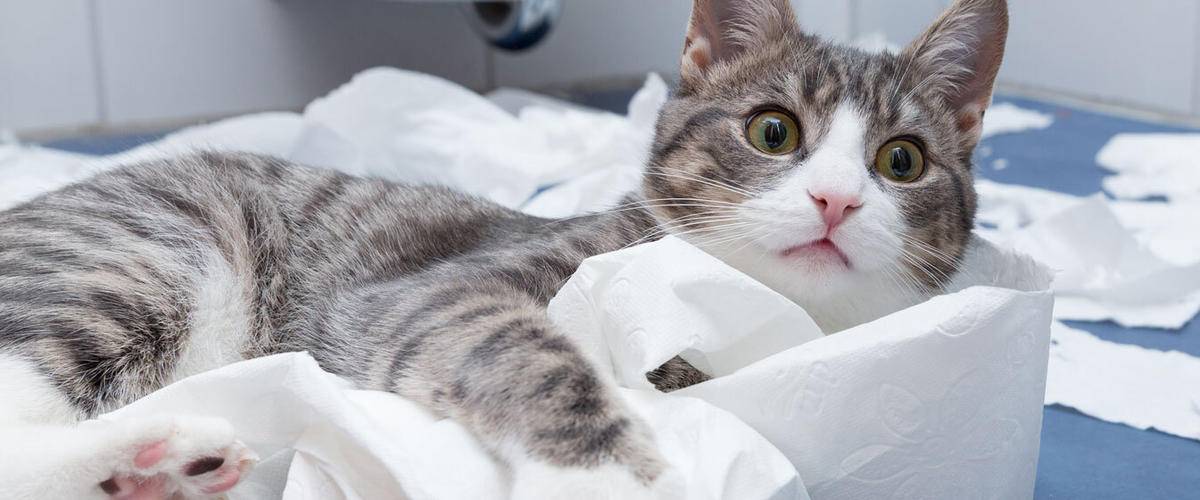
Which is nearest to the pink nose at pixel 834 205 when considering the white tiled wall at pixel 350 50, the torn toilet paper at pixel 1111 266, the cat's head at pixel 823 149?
the cat's head at pixel 823 149

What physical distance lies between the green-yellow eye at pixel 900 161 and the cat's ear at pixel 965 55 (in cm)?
13

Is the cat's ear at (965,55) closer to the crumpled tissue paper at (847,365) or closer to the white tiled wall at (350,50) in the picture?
the crumpled tissue paper at (847,365)

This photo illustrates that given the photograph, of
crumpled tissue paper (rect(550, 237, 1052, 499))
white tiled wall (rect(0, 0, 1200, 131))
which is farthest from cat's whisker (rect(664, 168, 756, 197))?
white tiled wall (rect(0, 0, 1200, 131))

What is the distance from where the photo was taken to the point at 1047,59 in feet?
12.2

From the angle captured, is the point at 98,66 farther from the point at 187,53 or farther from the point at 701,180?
the point at 701,180

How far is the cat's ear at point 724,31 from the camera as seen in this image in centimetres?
143

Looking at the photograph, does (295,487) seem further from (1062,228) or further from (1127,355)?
(1062,228)

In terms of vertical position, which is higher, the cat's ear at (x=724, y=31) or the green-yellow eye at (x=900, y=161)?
the cat's ear at (x=724, y=31)

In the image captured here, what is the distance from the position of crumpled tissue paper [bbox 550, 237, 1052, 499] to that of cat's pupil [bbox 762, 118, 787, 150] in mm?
197

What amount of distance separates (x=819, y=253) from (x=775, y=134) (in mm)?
162

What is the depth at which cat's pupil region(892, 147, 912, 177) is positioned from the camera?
1.28 meters

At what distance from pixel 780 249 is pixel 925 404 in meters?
0.22

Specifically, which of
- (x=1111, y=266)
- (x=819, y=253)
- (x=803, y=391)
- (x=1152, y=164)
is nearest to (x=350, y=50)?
(x=1152, y=164)

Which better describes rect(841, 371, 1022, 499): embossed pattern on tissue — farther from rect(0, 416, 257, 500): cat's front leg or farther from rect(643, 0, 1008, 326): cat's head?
rect(0, 416, 257, 500): cat's front leg
